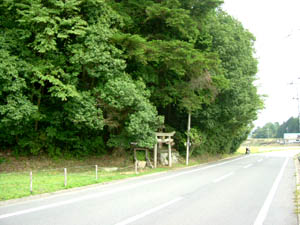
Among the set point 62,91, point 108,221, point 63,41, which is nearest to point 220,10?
point 63,41

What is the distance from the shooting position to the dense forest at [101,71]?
15.5 meters

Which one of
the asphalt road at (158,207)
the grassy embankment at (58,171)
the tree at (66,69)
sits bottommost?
the grassy embankment at (58,171)

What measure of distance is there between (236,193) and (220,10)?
963 inches

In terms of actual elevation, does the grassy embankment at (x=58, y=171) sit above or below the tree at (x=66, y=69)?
below

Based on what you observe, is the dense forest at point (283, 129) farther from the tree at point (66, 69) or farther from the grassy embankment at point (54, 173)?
the tree at point (66, 69)

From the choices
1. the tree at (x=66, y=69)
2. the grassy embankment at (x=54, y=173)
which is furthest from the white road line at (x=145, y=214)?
the tree at (x=66, y=69)

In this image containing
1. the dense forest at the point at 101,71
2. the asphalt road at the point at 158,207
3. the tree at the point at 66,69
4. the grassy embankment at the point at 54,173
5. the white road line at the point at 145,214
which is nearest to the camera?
the white road line at the point at 145,214

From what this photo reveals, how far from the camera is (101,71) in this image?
663 inches

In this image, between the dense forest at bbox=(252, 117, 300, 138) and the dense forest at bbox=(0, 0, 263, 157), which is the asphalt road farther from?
the dense forest at bbox=(252, 117, 300, 138)

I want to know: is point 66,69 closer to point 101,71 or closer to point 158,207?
point 101,71

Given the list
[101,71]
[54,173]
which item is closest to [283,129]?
[101,71]

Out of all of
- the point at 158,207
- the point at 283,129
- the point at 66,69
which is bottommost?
the point at 158,207

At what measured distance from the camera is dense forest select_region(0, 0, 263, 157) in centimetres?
1553

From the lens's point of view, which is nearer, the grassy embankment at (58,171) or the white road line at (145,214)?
the white road line at (145,214)
